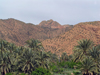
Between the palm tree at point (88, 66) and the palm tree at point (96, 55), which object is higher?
the palm tree at point (96, 55)

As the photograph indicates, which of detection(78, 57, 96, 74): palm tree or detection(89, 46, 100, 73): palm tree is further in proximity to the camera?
detection(89, 46, 100, 73): palm tree

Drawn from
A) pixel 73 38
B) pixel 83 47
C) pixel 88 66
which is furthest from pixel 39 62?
pixel 73 38

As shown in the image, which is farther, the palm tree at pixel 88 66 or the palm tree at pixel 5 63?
the palm tree at pixel 5 63

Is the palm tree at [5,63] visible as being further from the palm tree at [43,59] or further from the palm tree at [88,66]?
the palm tree at [88,66]

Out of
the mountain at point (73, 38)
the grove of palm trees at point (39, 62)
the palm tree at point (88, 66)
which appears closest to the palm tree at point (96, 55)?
the grove of palm trees at point (39, 62)

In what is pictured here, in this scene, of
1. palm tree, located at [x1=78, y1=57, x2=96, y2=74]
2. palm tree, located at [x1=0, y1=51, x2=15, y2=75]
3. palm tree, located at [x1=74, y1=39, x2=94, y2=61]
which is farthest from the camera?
palm tree, located at [x1=74, y1=39, x2=94, y2=61]

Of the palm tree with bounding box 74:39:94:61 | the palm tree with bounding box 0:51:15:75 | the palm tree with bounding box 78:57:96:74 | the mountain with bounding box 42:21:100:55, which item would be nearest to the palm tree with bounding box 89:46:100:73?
the palm tree with bounding box 78:57:96:74

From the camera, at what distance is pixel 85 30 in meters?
108

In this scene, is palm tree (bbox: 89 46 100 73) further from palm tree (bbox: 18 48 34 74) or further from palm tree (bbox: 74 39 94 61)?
palm tree (bbox: 18 48 34 74)

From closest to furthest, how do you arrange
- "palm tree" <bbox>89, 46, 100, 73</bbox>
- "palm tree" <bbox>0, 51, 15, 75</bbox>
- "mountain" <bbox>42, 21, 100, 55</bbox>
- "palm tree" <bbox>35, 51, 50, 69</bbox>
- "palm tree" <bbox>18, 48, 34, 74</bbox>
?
"palm tree" <bbox>89, 46, 100, 73</bbox>
"palm tree" <bbox>18, 48, 34, 74</bbox>
"palm tree" <bbox>0, 51, 15, 75</bbox>
"palm tree" <bbox>35, 51, 50, 69</bbox>
"mountain" <bbox>42, 21, 100, 55</bbox>

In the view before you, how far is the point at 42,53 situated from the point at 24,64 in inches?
217

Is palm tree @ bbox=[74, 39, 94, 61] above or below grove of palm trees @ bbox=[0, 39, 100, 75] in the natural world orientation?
above

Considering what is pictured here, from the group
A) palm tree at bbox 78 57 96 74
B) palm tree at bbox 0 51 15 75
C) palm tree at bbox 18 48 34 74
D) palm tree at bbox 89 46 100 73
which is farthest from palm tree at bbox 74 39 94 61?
palm tree at bbox 0 51 15 75

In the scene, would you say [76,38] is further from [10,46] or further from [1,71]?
[1,71]
